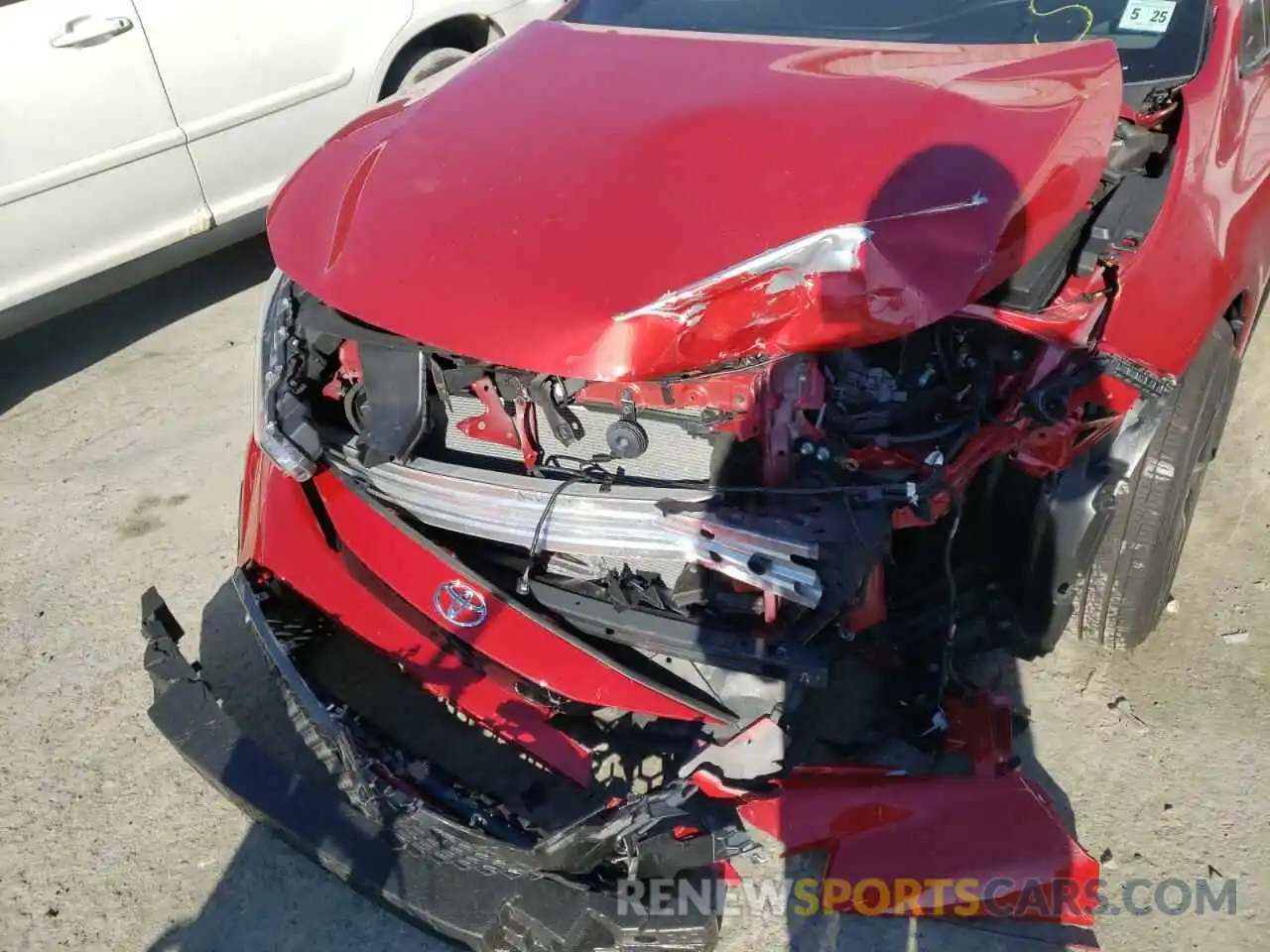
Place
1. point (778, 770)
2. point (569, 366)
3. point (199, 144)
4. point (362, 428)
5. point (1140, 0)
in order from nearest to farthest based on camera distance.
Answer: point (569, 366)
point (778, 770)
point (362, 428)
point (1140, 0)
point (199, 144)

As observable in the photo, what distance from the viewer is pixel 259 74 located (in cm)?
434

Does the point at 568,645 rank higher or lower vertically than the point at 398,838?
higher

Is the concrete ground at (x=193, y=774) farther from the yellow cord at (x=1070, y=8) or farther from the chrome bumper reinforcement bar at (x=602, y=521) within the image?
the yellow cord at (x=1070, y=8)

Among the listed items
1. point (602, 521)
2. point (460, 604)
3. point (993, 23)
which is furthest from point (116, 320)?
point (993, 23)

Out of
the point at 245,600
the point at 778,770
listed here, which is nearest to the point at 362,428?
the point at 245,600

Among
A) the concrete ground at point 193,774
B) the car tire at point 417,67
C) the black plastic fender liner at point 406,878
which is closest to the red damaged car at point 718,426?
the black plastic fender liner at point 406,878

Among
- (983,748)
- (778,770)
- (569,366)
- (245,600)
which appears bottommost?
(983,748)

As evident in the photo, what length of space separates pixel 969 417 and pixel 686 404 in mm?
612

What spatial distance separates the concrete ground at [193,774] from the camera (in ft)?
7.72

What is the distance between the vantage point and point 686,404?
7.04 feet

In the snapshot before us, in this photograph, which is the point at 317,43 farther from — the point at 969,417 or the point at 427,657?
the point at 969,417

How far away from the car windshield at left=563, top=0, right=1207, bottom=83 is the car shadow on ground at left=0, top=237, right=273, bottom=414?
114 inches

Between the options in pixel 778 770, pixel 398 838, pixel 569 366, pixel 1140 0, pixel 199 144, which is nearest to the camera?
pixel 569 366

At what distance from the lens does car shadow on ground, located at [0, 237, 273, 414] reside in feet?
14.8
